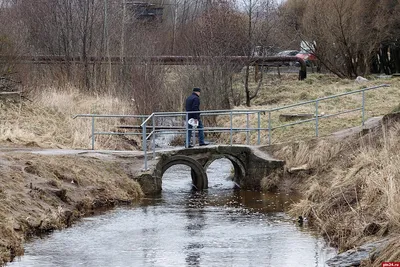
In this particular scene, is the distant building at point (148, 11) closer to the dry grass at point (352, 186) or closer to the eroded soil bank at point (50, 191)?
the dry grass at point (352, 186)

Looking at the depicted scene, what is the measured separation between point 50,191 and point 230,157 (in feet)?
24.5

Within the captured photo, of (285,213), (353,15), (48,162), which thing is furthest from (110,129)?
(353,15)

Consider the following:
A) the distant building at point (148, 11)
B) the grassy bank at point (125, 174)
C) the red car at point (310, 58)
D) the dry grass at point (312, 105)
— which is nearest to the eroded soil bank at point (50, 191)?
the grassy bank at point (125, 174)

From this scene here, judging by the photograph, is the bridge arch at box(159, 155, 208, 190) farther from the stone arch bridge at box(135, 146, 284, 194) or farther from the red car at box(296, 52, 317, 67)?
the red car at box(296, 52, 317, 67)

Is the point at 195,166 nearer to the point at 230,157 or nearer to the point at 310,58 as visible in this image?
the point at 230,157

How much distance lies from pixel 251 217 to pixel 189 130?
20.9 feet

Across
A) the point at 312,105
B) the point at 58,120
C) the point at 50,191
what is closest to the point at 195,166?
the point at 50,191

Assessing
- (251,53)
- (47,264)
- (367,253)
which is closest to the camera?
(367,253)

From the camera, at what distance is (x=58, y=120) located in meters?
31.4

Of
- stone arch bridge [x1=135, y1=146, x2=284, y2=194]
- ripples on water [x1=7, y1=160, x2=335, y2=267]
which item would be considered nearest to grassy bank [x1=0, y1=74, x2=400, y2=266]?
stone arch bridge [x1=135, y1=146, x2=284, y2=194]

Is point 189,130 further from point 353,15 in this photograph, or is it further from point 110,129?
point 353,15

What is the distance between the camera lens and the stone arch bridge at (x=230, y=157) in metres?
26.0

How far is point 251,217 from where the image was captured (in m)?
21.0

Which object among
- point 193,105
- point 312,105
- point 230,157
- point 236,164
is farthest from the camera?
point 312,105
